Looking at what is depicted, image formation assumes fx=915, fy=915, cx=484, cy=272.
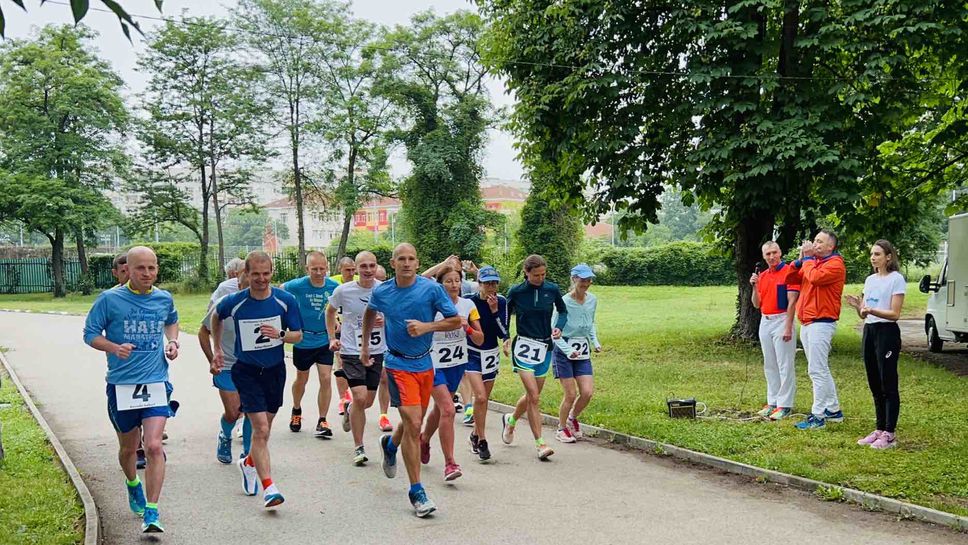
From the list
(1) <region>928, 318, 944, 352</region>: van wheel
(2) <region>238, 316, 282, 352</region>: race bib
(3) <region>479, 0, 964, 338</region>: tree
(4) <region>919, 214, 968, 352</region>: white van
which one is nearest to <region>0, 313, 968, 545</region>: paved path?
(2) <region>238, 316, 282, 352</region>: race bib

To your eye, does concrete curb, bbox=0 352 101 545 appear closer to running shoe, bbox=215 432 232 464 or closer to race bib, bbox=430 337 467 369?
running shoe, bbox=215 432 232 464

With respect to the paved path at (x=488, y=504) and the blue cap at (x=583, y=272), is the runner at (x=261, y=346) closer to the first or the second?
the paved path at (x=488, y=504)

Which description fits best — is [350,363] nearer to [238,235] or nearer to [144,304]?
[144,304]

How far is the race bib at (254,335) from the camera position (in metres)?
7.17

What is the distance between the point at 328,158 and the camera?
4919 centimetres

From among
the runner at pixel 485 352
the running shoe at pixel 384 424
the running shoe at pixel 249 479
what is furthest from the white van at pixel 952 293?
the running shoe at pixel 249 479

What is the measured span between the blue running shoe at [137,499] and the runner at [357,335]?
8.00ft

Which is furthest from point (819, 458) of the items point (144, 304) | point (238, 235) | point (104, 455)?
point (238, 235)

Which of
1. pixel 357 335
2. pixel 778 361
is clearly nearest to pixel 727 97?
pixel 778 361

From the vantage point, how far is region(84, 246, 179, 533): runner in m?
6.50

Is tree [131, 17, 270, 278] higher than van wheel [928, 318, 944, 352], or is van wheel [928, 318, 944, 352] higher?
tree [131, 17, 270, 278]

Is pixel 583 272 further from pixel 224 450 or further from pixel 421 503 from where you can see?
pixel 224 450

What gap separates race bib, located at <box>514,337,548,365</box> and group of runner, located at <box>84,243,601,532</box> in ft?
0.04

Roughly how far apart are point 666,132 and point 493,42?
14.1 ft
